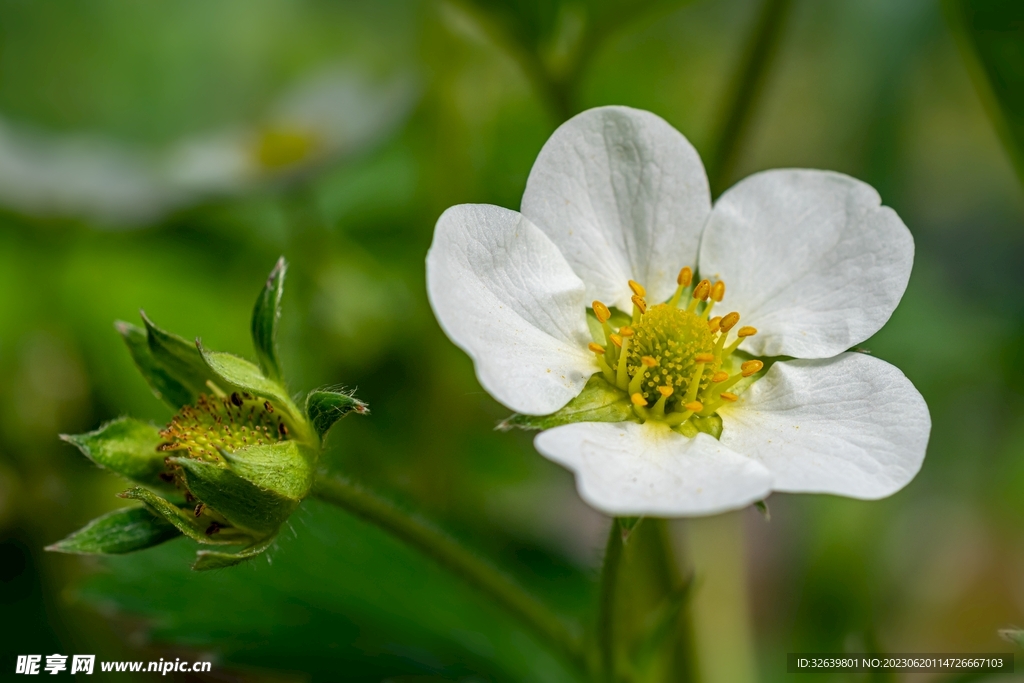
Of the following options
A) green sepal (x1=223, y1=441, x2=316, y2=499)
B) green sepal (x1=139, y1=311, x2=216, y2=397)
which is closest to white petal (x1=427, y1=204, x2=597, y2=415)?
green sepal (x1=223, y1=441, x2=316, y2=499)

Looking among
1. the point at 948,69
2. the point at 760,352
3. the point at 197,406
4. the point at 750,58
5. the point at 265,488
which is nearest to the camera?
the point at 265,488

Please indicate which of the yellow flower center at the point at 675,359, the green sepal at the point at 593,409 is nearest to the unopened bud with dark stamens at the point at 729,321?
the yellow flower center at the point at 675,359

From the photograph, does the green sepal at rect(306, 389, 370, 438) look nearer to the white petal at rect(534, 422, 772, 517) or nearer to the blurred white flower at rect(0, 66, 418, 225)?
the white petal at rect(534, 422, 772, 517)

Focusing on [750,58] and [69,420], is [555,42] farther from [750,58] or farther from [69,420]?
[69,420]

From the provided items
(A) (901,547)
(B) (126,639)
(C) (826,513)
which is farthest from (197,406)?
(A) (901,547)

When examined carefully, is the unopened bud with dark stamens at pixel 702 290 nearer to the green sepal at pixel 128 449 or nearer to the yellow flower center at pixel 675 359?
the yellow flower center at pixel 675 359
